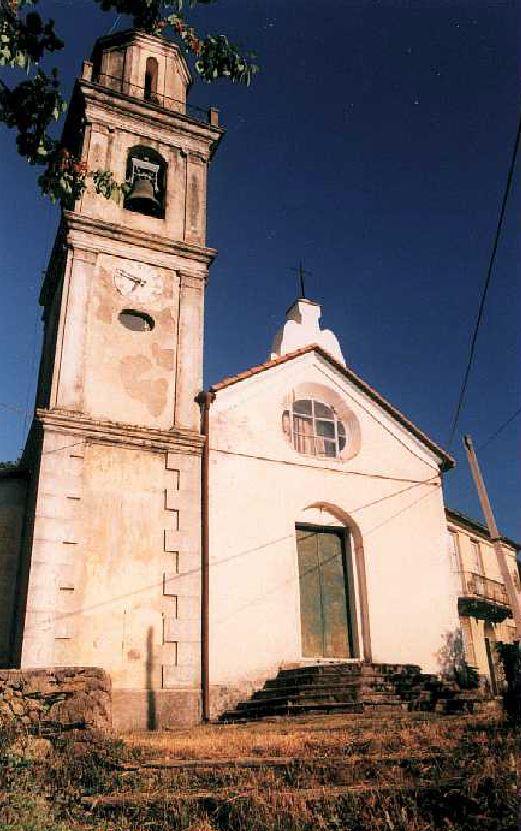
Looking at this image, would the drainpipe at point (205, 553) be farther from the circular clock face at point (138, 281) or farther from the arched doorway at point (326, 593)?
the circular clock face at point (138, 281)

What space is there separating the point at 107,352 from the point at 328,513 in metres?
6.35

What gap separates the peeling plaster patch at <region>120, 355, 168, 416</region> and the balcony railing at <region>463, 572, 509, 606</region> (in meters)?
17.1

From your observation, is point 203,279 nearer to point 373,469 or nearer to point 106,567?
point 373,469

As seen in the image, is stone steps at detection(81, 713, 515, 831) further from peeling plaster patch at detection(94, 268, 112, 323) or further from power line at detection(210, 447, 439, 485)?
peeling plaster patch at detection(94, 268, 112, 323)

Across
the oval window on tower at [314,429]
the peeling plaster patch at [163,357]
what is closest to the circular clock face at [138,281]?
the peeling plaster patch at [163,357]

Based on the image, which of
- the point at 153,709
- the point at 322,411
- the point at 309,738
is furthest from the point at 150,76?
the point at 309,738

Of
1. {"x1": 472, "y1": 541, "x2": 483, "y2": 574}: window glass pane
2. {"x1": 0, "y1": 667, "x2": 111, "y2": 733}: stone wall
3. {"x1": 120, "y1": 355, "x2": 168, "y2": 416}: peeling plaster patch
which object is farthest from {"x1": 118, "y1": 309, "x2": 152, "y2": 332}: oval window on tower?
{"x1": 472, "y1": 541, "x2": 483, "y2": 574}: window glass pane

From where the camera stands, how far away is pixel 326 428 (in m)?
17.4

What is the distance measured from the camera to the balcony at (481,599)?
26.8 m

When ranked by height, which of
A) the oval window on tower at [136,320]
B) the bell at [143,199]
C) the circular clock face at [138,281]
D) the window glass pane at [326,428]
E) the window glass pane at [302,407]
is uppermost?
the bell at [143,199]

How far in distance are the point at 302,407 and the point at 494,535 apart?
5.45 m

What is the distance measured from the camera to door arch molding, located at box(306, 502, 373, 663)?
50.3ft

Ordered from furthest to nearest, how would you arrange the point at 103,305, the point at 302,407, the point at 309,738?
the point at 302,407 < the point at 103,305 < the point at 309,738

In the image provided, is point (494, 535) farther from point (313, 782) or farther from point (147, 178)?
point (147, 178)
